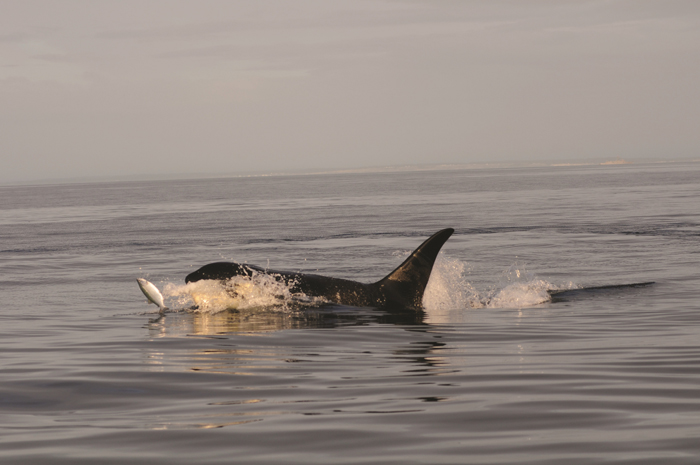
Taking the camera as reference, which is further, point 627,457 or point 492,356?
point 492,356

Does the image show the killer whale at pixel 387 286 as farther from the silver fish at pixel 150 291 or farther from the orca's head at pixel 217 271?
the silver fish at pixel 150 291

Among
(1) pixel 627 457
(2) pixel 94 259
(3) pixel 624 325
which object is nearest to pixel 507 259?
(3) pixel 624 325

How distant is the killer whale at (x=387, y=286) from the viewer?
1352cm

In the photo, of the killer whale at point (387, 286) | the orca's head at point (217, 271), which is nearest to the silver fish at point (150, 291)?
the orca's head at point (217, 271)

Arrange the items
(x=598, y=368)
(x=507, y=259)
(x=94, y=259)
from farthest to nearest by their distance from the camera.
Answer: (x=94, y=259) < (x=507, y=259) < (x=598, y=368)

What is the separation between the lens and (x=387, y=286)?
13.9 meters

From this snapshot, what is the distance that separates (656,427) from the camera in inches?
201

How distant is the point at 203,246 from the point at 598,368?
76.1 ft

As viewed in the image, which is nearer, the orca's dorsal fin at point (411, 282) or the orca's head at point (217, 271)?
the orca's head at point (217, 271)

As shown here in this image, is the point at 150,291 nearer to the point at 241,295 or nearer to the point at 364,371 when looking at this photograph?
the point at 241,295

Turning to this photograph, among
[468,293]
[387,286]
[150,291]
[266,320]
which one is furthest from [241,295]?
[468,293]

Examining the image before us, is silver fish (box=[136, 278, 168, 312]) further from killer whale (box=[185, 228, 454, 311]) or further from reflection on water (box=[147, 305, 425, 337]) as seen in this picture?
killer whale (box=[185, 228, 454, 311])

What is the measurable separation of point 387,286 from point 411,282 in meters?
0.45

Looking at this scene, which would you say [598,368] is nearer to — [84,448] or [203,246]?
Answer: [84,448]
